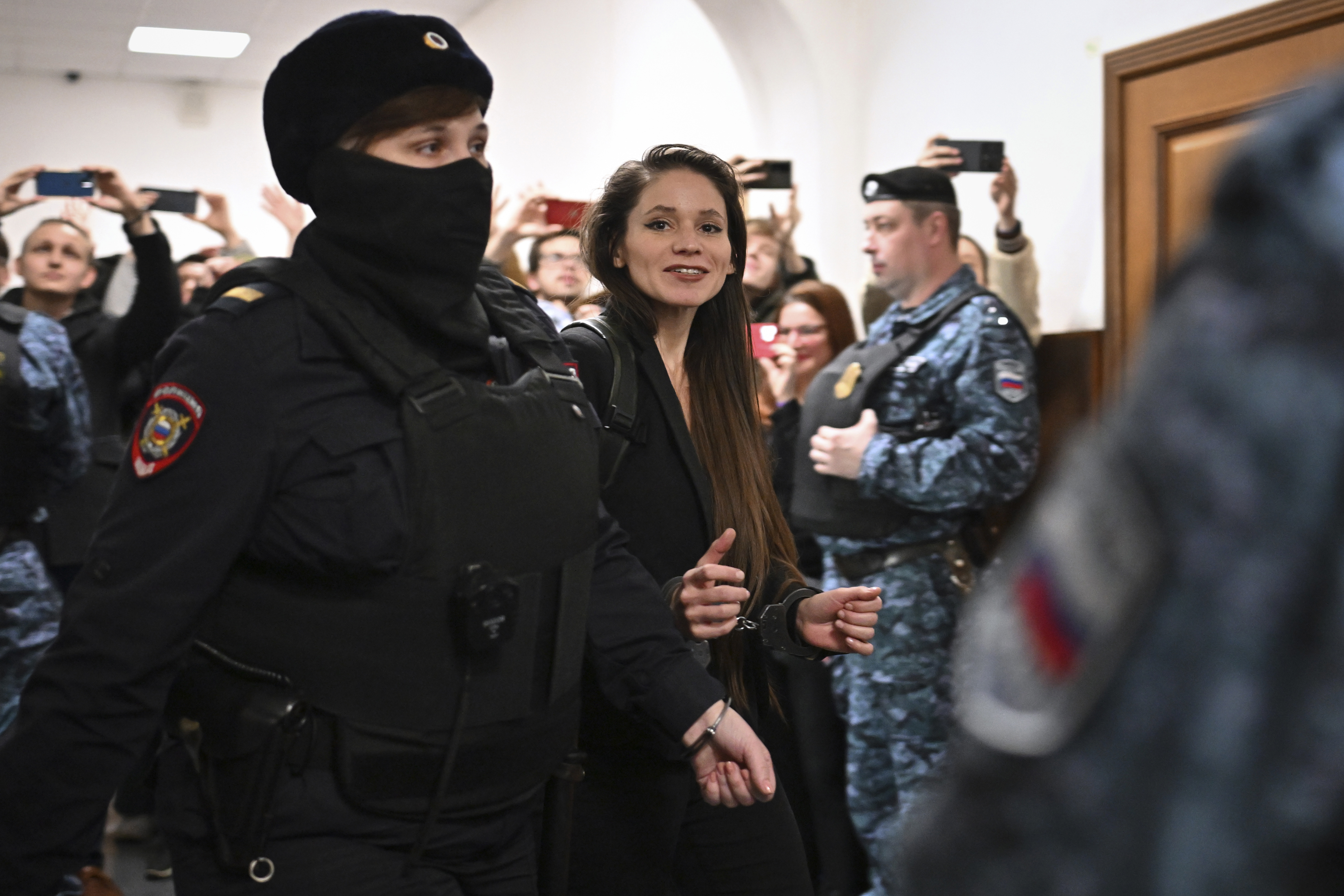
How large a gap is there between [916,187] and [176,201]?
2309 mm

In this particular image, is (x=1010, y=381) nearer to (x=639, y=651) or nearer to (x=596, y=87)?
(x=639, y=651)

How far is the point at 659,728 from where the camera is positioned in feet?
4.75

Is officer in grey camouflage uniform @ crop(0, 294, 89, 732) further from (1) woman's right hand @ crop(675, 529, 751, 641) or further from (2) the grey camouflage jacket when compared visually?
(2) the grey camouflage jacket

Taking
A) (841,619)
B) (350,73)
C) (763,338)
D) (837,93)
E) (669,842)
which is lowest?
(669,842)

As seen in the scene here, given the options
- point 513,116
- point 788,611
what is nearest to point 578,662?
point 788,611

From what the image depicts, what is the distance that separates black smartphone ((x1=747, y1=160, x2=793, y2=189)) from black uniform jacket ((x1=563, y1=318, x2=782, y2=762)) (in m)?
2.24

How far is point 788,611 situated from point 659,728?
311 millimetres

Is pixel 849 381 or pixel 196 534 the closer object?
pixel 196 534

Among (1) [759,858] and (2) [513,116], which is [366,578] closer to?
(1) [759,858]

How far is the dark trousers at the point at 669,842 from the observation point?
1573mm

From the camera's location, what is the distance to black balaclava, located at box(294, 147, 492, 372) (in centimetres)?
119

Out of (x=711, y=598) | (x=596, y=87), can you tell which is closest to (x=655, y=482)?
(x=711, y=598)

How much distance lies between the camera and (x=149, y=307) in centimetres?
360

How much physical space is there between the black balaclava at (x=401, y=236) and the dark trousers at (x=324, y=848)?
1.47ft
